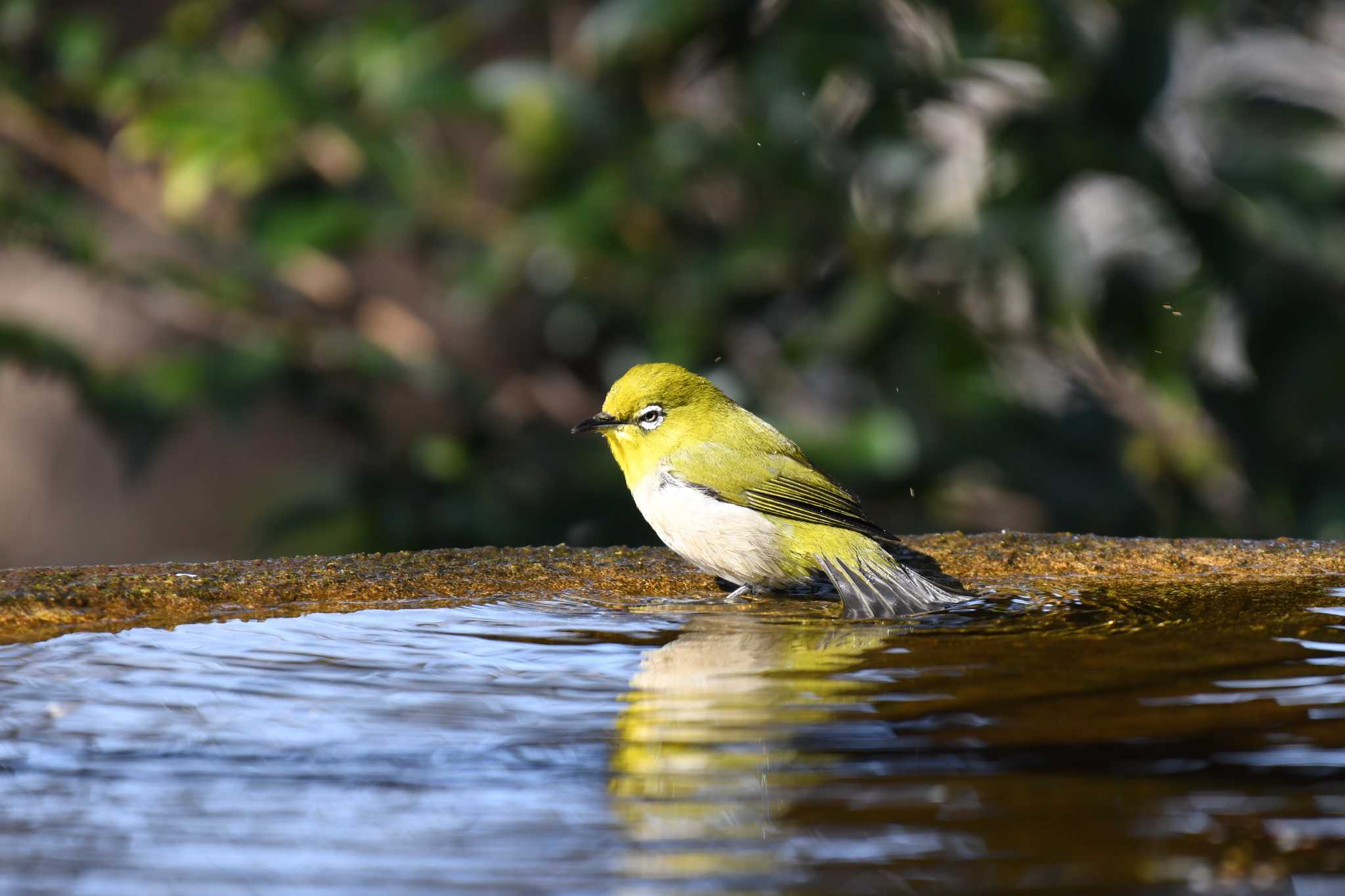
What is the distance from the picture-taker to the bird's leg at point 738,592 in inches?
86.7

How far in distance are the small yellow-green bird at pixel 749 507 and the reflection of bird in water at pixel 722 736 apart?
0.69 ft

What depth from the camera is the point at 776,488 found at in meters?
2.24

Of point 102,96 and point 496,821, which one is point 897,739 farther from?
point 102,96

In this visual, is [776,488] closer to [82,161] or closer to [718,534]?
[718,534]

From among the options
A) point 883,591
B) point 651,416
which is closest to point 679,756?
point 883,591

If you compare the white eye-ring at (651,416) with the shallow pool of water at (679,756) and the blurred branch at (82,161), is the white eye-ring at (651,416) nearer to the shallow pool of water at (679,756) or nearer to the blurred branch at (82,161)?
the shallow pool of water at (679,756)

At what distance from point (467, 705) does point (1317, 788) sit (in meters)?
0.75

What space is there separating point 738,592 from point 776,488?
6.3 inches

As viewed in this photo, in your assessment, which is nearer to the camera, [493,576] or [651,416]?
[493,576]

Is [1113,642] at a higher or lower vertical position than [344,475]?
lower

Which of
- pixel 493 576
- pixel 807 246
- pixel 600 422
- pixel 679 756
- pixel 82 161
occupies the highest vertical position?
pixel 82 161

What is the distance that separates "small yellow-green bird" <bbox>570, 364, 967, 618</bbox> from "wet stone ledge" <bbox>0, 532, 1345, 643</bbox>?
0.11 m

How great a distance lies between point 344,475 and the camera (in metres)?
3.74

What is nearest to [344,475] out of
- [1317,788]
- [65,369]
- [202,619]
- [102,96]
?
[65,369]
